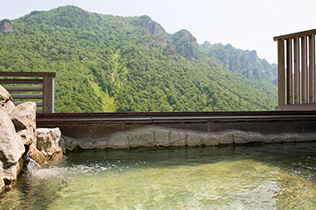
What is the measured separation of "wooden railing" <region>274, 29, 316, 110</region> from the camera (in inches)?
267

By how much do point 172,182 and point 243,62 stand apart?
10926 centimetres

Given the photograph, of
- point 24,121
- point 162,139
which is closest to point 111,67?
point 162,139

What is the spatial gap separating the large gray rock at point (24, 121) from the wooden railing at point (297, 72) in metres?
6.41

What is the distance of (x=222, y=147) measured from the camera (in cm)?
581

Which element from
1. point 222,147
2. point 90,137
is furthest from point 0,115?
point 222,147

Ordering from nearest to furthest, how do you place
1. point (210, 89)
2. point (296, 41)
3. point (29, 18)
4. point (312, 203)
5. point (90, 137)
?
1. point (312, 203)
2. point (90, 137)
3. point (296, 41)
4. point (210, 89)
5. point (29, 18)

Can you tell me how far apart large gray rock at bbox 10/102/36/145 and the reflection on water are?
0.56 metres

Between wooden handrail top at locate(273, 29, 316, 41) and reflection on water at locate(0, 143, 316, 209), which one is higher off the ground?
wooden handrail top at locate(273, 29, 316, 41)

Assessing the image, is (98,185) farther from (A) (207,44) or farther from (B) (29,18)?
(A) (207,44)

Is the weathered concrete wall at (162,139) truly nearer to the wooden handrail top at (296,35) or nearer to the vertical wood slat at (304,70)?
the vertical wood slat at (304,70)

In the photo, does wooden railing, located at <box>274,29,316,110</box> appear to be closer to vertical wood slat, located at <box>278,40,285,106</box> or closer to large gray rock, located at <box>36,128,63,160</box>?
vertical wood slat, located at <box>278,40,285,106</box>

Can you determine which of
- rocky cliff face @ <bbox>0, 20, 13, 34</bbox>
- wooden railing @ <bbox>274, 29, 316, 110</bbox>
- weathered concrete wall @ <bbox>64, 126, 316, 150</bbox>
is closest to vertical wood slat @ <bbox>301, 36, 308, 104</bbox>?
wooden railing @ <bbox>274, 29, 316, 110</bbox>

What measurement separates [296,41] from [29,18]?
85312mm

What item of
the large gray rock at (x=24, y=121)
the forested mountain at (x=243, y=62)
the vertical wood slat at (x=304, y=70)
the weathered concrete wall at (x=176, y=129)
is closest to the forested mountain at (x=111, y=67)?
the forested mountain at (x=243, y=62)
